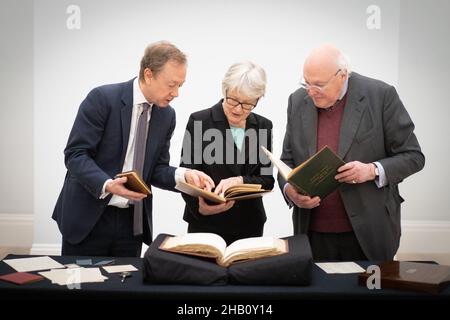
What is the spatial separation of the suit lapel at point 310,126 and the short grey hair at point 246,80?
283 mm

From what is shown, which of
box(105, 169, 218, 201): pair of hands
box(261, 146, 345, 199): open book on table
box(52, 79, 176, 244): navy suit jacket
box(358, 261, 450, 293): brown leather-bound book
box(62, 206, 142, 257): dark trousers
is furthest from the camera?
box(62, 206, 142, 257): dark trousers

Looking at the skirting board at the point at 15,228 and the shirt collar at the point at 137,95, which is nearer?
the shirt collar at the point at 137,95

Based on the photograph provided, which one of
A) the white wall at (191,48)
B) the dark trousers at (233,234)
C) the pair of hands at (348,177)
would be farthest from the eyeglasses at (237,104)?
the white wall at (191,48)

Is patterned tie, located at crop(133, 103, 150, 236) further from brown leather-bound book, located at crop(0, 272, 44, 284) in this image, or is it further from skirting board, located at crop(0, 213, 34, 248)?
skirting board, located at crop(0, 213, 34, 248)

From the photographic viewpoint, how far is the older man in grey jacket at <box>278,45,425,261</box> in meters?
3.09

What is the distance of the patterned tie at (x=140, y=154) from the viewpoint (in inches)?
125

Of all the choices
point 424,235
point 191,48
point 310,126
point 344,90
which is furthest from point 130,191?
point 424,235

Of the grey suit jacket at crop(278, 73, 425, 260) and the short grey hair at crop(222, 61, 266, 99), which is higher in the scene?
the short grey hair at crop(222, 61, 266, 99)

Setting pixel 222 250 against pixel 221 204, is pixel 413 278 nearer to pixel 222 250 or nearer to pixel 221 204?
pixel 222 250

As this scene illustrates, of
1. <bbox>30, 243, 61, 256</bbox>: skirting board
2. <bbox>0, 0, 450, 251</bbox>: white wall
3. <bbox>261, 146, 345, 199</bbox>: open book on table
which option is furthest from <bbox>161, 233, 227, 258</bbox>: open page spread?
<bbox>30, 243, 61, 256</bbox>: skirting board

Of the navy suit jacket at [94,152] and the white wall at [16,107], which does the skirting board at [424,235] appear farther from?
the white wall at [16,107]

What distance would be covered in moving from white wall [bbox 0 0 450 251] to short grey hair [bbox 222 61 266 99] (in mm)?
2019

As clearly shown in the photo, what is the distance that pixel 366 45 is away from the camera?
5.36 m

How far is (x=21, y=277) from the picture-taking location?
2488mm
